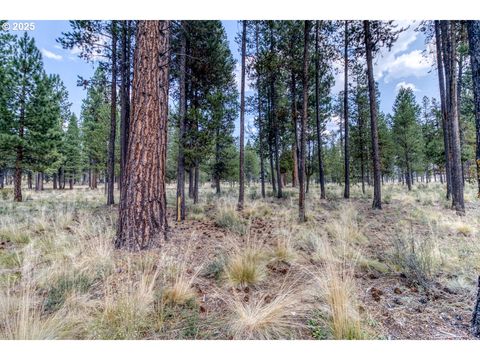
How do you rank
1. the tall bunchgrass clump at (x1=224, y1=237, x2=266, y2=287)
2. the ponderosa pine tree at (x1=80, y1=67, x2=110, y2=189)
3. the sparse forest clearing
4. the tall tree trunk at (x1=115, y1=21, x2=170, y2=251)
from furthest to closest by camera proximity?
1. the ponderosa pine tree at (x1=80, y1=67, x2=110, y2=189)
2. the tall tree trunk at (x1=115, y1=21, x2=170, y2=251)
3. the tall bunchgrass clump at (x1=224, y1=237, x2=266, y2=287)
4. the sparse forest clearing

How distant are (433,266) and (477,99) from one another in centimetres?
204

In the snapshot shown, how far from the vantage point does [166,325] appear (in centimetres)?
181

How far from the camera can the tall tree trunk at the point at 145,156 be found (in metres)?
3.26

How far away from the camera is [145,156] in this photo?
3312 millimetres

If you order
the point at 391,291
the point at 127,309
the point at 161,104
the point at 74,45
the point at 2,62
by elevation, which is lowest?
the point at 391,291

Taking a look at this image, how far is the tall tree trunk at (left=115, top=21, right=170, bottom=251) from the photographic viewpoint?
326 cm

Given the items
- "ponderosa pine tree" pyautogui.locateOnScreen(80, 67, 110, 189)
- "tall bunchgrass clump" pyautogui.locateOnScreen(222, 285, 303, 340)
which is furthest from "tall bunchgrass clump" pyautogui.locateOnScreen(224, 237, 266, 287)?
"ponderosa pine tree" pyautogui.locateOnScreen(80, 67, 110, 189)

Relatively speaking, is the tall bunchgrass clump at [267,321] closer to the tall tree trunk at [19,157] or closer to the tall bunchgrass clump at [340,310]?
the tall bunchgrass clump at [340,310]

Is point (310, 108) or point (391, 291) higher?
point (310, 108)

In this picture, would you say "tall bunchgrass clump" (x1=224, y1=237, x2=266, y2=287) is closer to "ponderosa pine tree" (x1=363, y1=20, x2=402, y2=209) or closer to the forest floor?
the forest floor

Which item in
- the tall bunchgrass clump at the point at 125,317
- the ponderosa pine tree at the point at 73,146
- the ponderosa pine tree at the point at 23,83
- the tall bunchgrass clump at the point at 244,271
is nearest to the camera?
the tall bunchgrass clump at the point at 125,317

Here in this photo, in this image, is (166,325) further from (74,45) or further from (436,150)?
(436,150)

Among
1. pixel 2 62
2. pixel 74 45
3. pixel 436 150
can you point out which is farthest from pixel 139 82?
pixel 436 150

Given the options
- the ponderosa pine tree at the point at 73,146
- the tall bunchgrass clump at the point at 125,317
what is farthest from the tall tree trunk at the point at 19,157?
the tall bunchgrass clump at the point at 125,317
